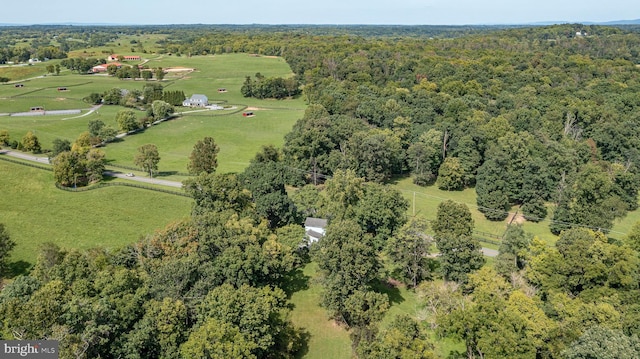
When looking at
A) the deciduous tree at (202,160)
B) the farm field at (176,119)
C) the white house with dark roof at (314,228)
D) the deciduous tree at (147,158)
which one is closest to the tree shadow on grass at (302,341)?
the white house with dark roof at (314,228)

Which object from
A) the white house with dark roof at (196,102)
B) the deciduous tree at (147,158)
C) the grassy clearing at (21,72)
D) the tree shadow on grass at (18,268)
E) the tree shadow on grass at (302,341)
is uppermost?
the grassy clearing at (21,72)

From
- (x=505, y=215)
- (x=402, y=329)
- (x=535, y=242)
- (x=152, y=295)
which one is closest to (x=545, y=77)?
(x=505, y=215)

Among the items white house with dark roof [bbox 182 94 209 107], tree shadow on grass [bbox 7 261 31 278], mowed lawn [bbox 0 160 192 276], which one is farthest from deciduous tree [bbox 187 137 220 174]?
white house with dark roof [bbox 182 94 209 107]

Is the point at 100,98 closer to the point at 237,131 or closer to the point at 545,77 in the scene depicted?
the point at 237,131

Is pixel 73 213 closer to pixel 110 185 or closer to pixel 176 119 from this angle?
pixel 110 185

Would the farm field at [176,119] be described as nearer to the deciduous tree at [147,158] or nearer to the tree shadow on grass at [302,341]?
the deciduous tree at [147,158]
